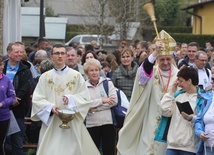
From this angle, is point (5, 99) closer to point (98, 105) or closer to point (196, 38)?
point (98, 105)

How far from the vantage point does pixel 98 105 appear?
10398 mm

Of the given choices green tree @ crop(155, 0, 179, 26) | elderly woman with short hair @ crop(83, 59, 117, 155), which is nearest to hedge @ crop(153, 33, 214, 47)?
green tree @ crop(155, 0, 179, 26)

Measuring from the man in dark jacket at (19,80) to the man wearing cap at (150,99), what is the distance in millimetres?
2315

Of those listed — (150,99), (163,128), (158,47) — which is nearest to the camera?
(158,47)

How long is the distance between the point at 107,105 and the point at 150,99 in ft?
4.71

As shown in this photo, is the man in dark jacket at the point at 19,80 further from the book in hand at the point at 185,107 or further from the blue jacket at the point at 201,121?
the blue jacket at the point at 201,121

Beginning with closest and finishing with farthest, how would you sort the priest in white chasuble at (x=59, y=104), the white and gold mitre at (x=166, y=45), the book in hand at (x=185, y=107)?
the book in hand at (x=185, y=107)
the white and gold mitre at (x=166, y=45)
the priest in white chasuble at (x=59, y=104)

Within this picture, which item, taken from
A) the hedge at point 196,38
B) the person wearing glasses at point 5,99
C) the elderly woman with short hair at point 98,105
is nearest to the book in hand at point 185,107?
the elderly woman with short hair at point 98,105

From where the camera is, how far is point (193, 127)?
8.33 metres

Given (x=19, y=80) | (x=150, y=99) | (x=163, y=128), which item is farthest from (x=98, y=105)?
(x=163, y=128)

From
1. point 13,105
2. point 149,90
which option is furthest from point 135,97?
point 13,105

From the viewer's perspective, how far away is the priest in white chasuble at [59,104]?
952 centimetres

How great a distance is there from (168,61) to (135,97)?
0.72 meters

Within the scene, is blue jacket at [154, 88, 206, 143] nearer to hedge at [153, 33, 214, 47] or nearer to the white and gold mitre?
the white and gold mitre
